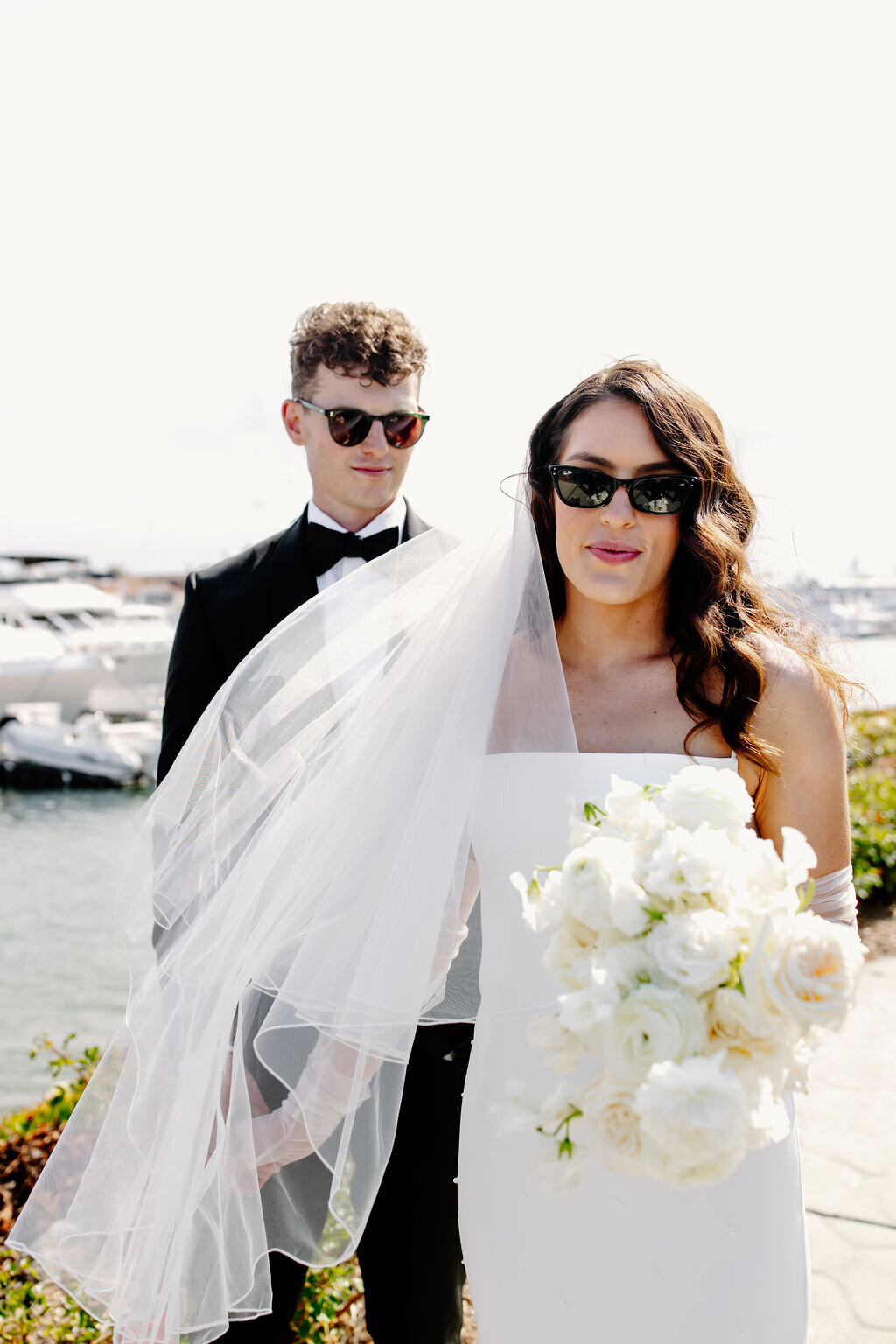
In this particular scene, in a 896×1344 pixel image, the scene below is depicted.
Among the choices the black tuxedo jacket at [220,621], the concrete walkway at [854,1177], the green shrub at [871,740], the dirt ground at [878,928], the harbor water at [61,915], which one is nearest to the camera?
the black tuxedo jacket at [220,621]

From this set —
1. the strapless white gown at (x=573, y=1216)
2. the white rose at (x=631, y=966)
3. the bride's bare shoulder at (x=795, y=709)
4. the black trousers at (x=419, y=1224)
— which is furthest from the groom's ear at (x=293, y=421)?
the white rose at (x=631, y=966)

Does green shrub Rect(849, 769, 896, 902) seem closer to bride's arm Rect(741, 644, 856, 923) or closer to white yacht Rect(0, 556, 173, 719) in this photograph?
bride's arm Rect(741, 644, 856, 923)

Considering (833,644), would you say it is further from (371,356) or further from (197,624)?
(197,624)

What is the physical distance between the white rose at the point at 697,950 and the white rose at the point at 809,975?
0.13 feet

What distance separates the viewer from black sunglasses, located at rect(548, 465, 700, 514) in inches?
88.4

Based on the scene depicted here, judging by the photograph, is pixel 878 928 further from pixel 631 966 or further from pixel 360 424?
pixel 631 966

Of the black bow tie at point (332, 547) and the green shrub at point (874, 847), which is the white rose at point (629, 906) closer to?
the black bow tie at point (332, 547)

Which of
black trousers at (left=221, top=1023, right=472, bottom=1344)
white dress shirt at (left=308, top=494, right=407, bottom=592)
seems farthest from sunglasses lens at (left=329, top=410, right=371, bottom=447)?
black trousers at (left=221, top=1023, right=472, bottom=1344)

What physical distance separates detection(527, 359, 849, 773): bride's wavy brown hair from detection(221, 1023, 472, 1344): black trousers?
111 centimetres

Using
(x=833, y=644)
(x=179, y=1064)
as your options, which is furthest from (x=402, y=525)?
(x=179, y=1064)

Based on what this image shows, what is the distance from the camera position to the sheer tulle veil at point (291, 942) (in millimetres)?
2027

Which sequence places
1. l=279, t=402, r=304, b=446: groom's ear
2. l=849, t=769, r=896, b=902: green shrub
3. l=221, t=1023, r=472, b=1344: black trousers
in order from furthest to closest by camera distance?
l=849, t=769, r=896, b=902: green shrub < l=279, t=402, r=304, b=446: groom's ear < l=221, t=1023, r=472, b=1344: black trousers

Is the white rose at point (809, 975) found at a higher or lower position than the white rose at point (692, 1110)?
higher

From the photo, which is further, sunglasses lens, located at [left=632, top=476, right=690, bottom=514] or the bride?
sunglasses lens, located at [left=632, top=476, right=690, bottom=514]
